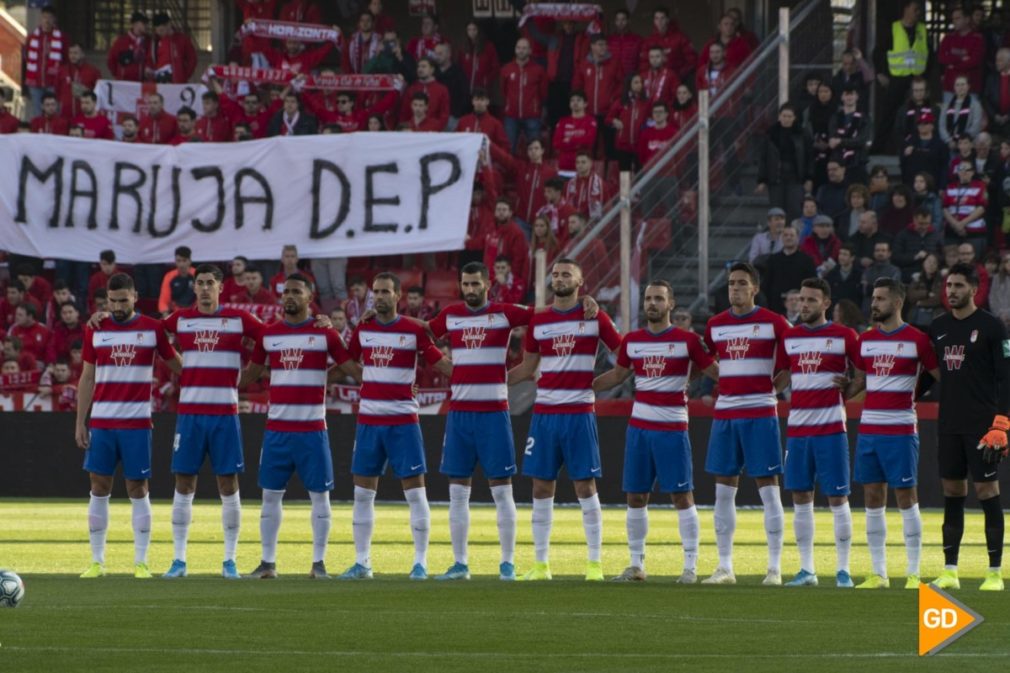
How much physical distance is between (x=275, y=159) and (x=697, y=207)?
5786 millimetres

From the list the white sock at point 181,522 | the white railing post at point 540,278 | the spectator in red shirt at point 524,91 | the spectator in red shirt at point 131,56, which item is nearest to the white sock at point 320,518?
the white sock at point 181,522

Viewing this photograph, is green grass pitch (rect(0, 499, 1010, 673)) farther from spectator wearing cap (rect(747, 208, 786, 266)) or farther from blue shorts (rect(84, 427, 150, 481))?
spectator wearing cap (rect(747, 208, 786, 266))

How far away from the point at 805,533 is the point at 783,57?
464 inches

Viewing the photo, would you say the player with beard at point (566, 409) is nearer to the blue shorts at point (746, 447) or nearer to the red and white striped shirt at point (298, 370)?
the blue shorts at point (746, 447)

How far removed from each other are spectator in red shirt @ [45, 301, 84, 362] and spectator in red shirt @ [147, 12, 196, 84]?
504 cm

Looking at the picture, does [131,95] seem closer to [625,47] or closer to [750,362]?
[625,47]

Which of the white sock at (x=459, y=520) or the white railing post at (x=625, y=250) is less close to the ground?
the white railing post at (x=625, y=250)

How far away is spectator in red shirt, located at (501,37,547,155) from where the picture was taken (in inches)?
1041

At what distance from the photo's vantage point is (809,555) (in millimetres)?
13688

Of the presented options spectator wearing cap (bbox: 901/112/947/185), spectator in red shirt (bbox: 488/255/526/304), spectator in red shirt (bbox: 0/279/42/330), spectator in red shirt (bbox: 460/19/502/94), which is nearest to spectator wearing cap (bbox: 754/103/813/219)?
spectator wearing cap (bbox: 901/112/947/185)

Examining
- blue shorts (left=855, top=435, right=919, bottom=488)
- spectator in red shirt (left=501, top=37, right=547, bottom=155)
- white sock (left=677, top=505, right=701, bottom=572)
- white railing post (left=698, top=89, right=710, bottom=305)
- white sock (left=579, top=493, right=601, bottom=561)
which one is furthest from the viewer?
spectator in red shirt (left=501, top=37, right=547, bottom=155)

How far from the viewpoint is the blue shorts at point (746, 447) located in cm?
1389

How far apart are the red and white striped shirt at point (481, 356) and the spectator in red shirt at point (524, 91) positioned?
1242 cm

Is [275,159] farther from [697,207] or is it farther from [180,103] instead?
[697,207]
